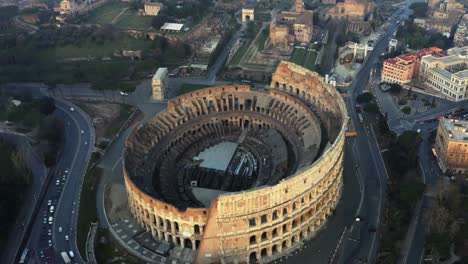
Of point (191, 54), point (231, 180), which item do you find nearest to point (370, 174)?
point (231, 180)

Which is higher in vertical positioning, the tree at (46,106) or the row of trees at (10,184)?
the tree at (46,106)

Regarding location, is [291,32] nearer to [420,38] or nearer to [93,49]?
[420,38]

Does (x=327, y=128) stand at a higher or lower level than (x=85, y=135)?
higher

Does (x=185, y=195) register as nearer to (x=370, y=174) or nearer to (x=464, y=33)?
(x=370, y=174)

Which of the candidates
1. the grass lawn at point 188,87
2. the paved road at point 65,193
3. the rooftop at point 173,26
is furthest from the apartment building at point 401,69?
the paved road at point 65,193

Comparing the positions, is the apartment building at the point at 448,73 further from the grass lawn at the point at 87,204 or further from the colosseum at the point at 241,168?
the grass lawn at the point at 87,204
